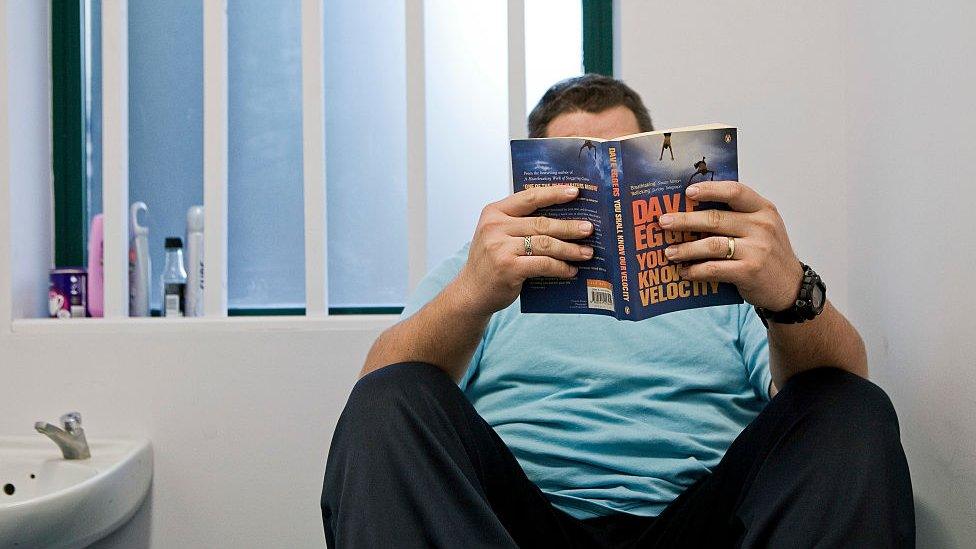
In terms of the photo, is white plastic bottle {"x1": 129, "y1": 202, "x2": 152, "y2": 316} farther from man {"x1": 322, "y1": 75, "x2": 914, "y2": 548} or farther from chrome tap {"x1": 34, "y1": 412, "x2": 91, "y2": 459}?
man {"x1": 322, "y1": 75, "x2": 914, "y2": 548}

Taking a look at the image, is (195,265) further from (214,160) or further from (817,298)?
(817,298)

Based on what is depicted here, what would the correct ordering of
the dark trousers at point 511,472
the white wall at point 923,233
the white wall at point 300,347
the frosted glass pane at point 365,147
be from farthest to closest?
the frosted glass pane at point 365,147 → the white wall at point 300,347 → the white wall at point 923,233 → the dark trousers at point 511,472

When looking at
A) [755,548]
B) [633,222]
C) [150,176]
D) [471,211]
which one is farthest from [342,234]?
[755,548]

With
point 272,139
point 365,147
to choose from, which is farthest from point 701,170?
point 272,139

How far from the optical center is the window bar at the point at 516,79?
61.2 inches

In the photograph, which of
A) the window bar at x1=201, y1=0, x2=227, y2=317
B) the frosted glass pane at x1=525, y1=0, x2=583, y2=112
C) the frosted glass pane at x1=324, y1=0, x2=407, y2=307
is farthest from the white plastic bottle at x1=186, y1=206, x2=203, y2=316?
the frosted glass pane at x1=525, y1=0, x2=583, y2=112

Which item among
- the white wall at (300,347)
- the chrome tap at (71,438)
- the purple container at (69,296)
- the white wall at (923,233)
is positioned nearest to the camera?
the white wall at (923,233)

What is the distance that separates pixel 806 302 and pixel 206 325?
1066 mm

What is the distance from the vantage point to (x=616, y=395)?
1191 millimetres

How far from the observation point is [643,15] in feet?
5.02

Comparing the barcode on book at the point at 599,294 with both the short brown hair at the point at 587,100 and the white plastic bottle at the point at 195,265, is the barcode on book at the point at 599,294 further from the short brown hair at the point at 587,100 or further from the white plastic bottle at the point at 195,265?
the white plastic bottle at the point at 195,265

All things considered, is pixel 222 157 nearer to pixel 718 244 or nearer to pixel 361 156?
pixel 361 156

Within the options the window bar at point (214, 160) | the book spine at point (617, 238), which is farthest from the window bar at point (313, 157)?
the book spine at point (617, 238)

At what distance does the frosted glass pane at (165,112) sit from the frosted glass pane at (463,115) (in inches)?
19.5
